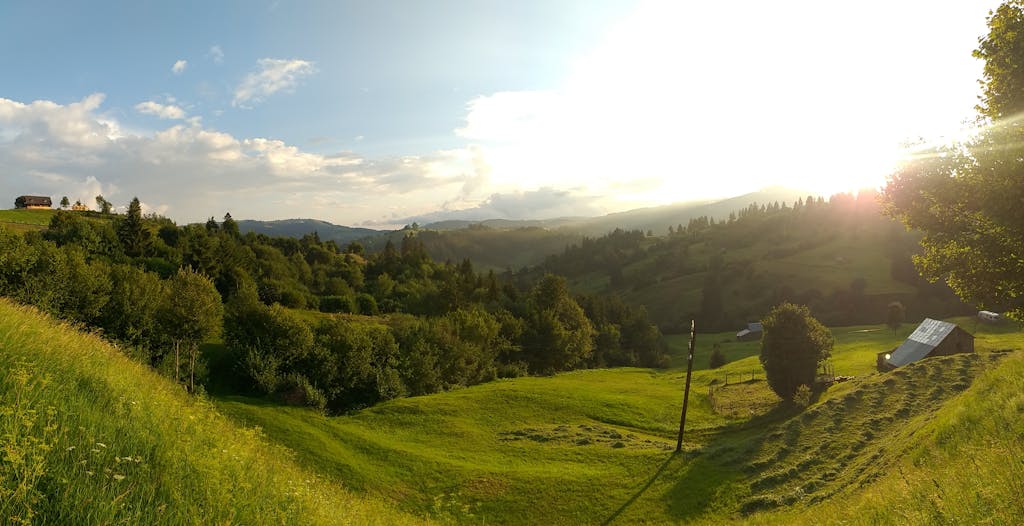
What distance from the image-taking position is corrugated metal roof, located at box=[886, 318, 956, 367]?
6000 cm

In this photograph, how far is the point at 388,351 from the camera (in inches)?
2221

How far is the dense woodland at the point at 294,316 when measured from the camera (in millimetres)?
42781

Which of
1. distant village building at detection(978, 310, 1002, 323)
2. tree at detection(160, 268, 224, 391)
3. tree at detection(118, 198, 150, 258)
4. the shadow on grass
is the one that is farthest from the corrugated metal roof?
tree at detection(118, 198, 150, 258)

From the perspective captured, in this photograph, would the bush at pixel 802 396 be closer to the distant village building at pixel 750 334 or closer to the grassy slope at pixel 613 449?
the grassy slope at pixel 613 449

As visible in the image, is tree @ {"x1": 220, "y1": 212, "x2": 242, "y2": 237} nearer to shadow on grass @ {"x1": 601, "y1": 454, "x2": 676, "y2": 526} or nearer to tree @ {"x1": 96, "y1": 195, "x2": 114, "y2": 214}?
tree @ {"x1": 96, "y1": 195, "x2": 114, "y2": 214}

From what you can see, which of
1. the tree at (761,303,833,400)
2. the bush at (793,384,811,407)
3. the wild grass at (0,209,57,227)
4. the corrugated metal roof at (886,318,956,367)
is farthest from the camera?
the wild grass at (0,209,57,227)

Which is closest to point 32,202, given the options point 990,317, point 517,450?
point 517,450

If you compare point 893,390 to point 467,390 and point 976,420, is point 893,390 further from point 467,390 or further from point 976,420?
point 467,390

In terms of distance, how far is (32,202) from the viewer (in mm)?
135250

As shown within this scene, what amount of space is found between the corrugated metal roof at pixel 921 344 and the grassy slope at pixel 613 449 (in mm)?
15096

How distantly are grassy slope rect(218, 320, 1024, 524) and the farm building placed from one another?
1538 centimetres

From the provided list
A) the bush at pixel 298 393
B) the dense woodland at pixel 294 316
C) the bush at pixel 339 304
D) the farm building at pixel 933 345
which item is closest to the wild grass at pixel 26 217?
the dense woodland at pixel 294 316

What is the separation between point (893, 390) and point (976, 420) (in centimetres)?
2553

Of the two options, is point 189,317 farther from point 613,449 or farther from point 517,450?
point 613,449
